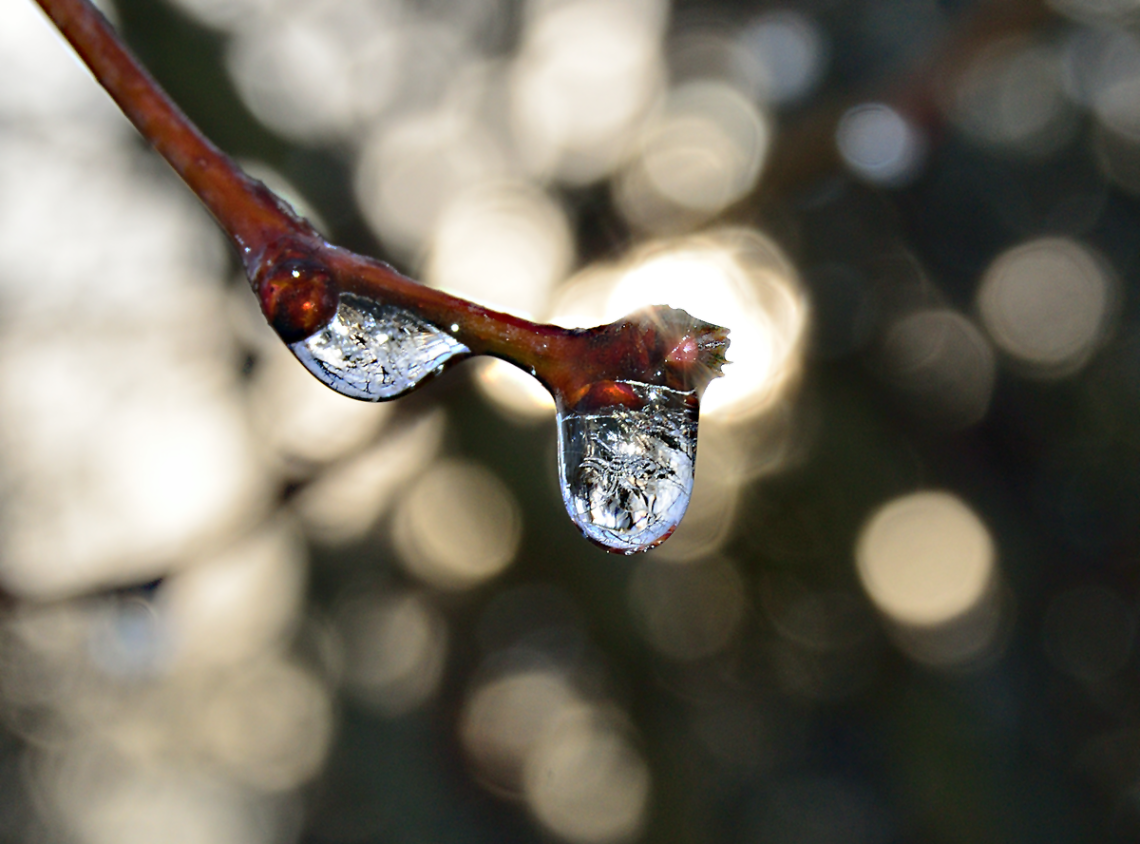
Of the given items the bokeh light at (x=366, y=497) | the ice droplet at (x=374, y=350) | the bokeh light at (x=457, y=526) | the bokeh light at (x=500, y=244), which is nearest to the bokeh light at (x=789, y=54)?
the bokeh light at (x=500, y=244)

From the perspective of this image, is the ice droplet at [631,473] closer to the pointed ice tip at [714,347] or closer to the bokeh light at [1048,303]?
the pointed ice tip at [714,347]

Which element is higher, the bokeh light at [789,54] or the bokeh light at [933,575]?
the bokeh light at [789,54]

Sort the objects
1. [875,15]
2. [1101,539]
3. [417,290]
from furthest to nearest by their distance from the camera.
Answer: [875,15] → [1101,539] → [417,290]

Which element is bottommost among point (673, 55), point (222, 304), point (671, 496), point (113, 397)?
point (113, 397)

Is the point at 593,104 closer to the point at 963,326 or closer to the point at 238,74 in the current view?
Result: the point at 238,74

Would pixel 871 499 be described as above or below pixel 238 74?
below

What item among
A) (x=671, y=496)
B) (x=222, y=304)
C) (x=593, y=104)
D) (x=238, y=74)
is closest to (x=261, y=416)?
(x=222, y=304)
